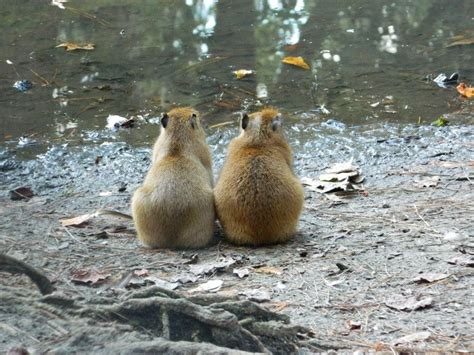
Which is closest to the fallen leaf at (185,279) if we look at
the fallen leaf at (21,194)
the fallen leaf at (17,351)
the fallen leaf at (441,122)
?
the fallen leaf at (17,351)

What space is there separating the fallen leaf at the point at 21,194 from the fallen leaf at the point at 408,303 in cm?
360

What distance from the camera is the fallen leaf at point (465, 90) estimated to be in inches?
353

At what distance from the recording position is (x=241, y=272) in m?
4.97

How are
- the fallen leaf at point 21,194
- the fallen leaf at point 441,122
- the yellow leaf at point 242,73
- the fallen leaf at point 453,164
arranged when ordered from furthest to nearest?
the yellow leaf at point 242,73, the fallen leaf at point 441,122, the fallen leaf at point 453,164, the fallen leaf at point 21,194

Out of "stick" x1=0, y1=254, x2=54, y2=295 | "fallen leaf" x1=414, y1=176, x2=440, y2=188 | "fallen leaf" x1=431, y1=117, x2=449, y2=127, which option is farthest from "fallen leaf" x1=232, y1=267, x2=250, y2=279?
"fallen leaf" x1=431, y1=117, x2=449, y2=127

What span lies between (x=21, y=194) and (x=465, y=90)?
16.0 feet

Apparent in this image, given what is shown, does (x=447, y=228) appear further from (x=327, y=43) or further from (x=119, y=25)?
(x=119, y=25)

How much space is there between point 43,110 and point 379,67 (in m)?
3.95

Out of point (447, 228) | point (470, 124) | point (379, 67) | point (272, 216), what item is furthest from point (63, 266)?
point (379, 67)

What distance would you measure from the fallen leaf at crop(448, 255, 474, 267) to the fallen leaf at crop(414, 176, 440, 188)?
1.71 meters

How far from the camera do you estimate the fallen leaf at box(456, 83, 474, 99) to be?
353 inches

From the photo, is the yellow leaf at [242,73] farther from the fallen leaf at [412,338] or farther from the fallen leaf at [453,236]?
the fallen leaf at [412,338]

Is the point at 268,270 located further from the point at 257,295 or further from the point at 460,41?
the point at 460,41

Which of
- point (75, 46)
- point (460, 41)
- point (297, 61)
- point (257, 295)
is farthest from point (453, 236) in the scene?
point (75, 46)
